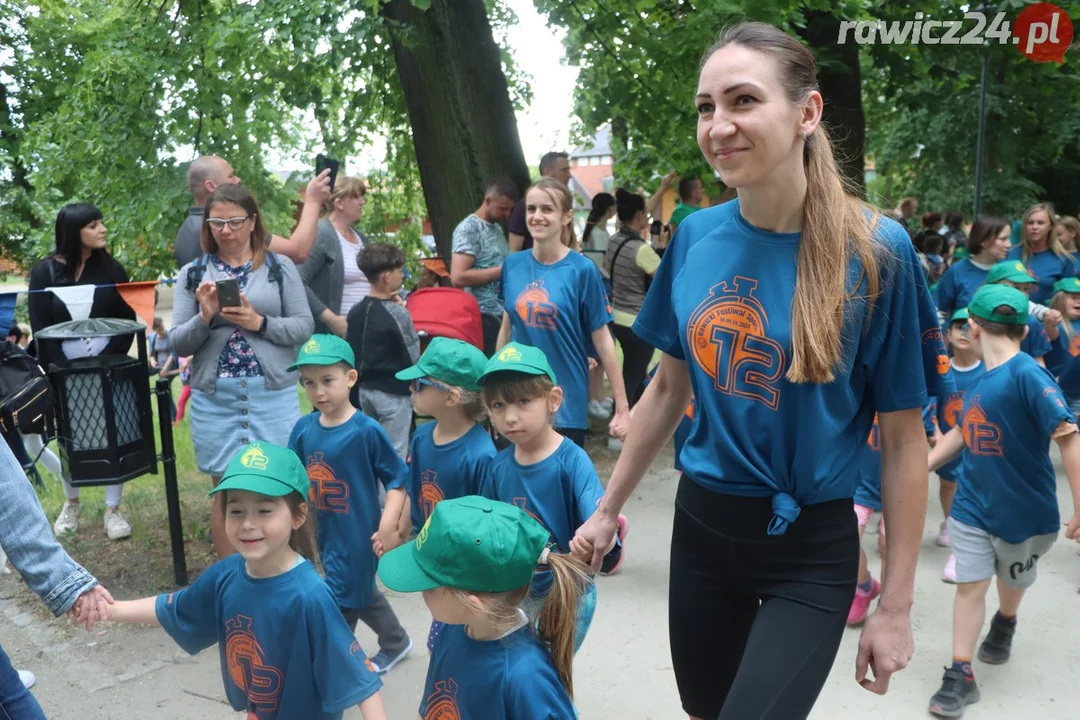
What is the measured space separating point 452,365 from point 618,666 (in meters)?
1.65

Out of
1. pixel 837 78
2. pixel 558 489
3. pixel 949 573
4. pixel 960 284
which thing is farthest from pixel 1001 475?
pixel 837 78

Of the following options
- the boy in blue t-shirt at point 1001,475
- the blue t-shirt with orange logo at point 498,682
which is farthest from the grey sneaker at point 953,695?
the blue t-shirt with orange logo at point 498,682

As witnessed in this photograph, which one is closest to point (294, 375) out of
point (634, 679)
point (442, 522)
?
point (634, 679)

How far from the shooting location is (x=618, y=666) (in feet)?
15.2

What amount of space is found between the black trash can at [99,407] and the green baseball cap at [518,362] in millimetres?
2340

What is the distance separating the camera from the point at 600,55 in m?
8.99

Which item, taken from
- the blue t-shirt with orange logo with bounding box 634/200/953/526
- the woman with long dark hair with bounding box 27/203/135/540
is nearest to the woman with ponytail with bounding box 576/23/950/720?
the blue t-shirt with orange logo with bounding box 634/200/953/526

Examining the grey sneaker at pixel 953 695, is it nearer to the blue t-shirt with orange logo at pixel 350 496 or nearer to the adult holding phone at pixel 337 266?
the blue t-shirt with orange logo at pixel 350 496

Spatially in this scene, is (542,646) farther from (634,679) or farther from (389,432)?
(389,432)

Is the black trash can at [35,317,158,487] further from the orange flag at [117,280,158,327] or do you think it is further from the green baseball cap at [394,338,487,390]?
the green baseball cap at [394,338,487,390]

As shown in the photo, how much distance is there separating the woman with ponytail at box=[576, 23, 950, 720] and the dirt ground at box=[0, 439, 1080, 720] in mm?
2152

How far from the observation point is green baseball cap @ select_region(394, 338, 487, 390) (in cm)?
411

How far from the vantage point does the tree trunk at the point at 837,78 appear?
26.8 feet

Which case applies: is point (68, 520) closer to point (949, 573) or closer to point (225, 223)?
point (225, 223)
